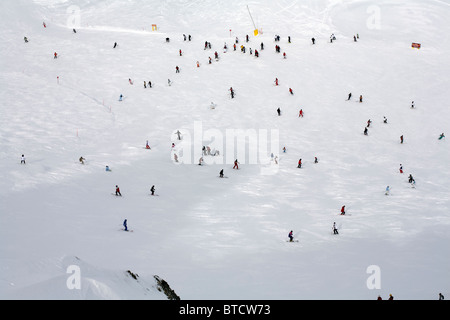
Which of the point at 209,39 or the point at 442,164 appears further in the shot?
the point at 209,39

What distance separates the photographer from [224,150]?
39.6 metres

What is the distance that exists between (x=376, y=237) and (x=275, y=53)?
102ft

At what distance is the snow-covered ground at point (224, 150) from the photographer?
2341 centimetres

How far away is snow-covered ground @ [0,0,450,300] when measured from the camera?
23406 millimetres

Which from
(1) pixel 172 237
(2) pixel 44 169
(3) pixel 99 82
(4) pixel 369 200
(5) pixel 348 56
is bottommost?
(1) pixel 172 237

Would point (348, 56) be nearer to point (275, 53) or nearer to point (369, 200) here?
point (275, 53)

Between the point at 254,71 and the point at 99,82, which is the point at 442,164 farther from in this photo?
the point at 99,82

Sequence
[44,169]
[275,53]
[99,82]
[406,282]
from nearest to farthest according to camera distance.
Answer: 1. [406,282]
2. [44,169]
3. [99,82]
4. [275,53]

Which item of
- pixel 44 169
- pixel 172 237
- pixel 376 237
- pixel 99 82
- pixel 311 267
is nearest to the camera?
pixel 311 267

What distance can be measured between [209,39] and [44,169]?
1216 inches

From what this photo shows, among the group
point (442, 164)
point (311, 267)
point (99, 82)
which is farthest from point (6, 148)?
point (442, 164)

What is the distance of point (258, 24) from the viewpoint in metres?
61.8

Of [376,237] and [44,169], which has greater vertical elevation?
[44,169]

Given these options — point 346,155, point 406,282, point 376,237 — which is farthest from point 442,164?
point 406,282
